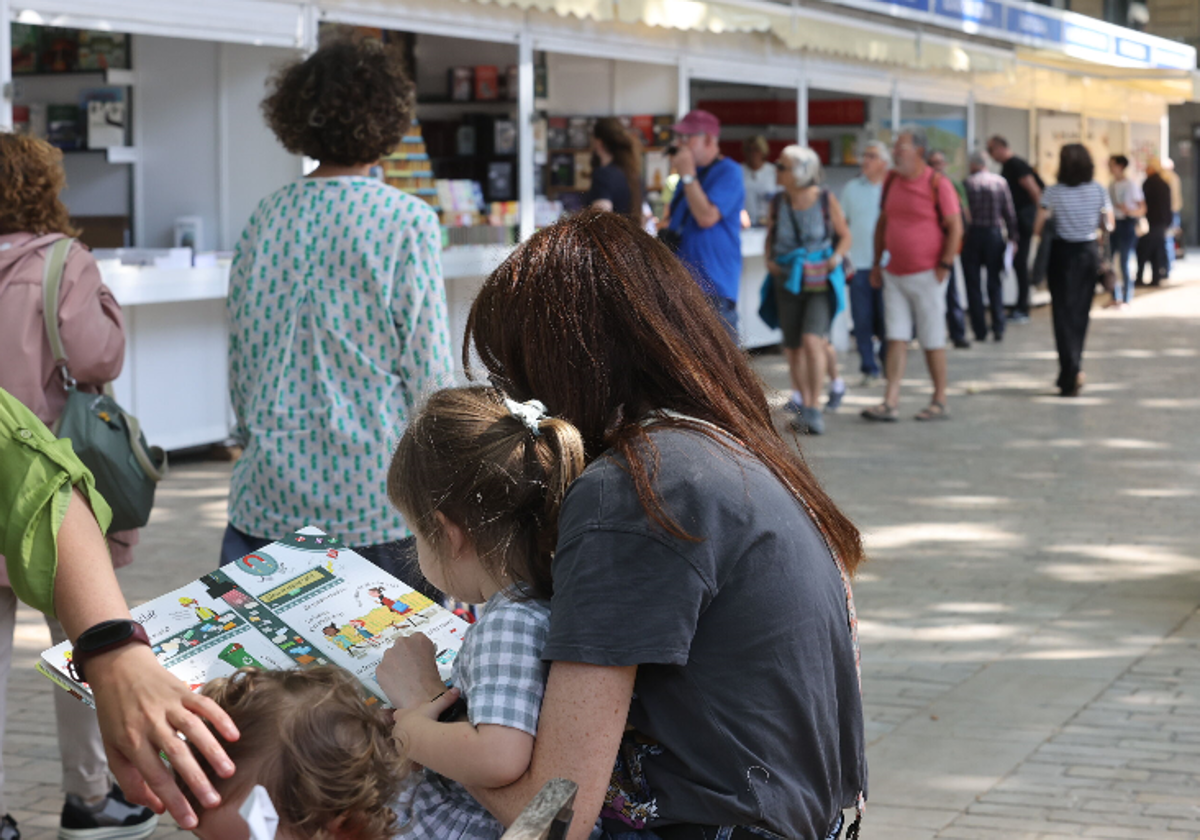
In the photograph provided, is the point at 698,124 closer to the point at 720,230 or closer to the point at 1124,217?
the point at 720,230

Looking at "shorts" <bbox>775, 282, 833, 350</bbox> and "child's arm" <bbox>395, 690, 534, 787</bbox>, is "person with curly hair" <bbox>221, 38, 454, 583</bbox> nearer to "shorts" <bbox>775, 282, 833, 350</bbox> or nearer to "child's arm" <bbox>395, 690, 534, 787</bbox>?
"child's arm" <bbox>395, 690, 534, 787</bbox>

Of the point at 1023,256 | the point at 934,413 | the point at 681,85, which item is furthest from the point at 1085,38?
the point at 934,413

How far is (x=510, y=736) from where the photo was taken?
1.86 m

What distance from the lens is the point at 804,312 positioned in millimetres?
9898

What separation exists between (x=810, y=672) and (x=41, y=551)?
1.03m

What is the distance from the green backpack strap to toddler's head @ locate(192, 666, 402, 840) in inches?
88.2

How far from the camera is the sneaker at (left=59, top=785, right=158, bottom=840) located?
382 cm

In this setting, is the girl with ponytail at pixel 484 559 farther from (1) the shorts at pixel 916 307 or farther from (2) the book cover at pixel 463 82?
(2) the book cover at pixel 463 82

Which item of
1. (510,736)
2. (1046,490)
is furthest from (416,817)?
(1046,490)

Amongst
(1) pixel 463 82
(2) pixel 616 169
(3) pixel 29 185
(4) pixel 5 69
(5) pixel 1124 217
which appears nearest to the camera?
(3) pixel 29 185

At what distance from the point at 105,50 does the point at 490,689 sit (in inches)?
339

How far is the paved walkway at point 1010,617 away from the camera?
416 cm

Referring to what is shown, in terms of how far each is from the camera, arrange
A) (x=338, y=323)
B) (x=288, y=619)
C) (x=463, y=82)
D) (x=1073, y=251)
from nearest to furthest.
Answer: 1. (x=288, y=619)
2. (x=338, y=323)
3. (x=1073, y=251)
4. (x=463, y=82)

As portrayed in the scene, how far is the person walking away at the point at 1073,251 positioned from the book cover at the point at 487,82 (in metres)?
4.38
